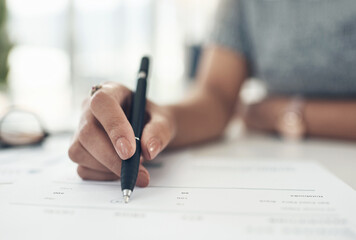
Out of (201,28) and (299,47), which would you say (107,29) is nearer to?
(201,28)

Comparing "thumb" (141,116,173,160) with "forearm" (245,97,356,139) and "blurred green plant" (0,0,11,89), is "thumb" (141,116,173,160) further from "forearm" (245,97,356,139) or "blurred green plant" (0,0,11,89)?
"blurred green plant" (0,0,11,89)

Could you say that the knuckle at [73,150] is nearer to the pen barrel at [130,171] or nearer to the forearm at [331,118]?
the pen barrel at [130,171]

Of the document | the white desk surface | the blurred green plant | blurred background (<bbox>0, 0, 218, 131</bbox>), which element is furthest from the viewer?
blurred background (<bbox>0, 0, 218, 131</bbox>)

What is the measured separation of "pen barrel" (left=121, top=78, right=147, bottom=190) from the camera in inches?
10.7

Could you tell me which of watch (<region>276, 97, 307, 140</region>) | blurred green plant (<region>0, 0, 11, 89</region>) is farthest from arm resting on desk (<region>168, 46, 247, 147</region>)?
blurred green plant (<region>0, 0, 11, 89</region>)

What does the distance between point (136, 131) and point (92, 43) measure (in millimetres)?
3300

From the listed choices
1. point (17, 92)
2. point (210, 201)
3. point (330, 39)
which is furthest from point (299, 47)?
point (17, 92)

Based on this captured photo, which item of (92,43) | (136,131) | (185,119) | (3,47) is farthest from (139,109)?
(92,43)

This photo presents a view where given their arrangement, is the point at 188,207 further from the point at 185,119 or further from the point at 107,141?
the point at 185,119

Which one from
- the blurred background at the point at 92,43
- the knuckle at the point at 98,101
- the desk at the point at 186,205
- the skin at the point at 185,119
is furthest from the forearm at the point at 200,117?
the blurred background at the point at 92,43

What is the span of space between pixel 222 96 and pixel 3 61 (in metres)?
2.34

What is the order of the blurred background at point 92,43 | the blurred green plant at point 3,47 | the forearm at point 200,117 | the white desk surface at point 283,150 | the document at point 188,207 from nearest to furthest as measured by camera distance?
the document at point 188,207 → the white desk surface at point 283,150 → the forearm at point 200,117 → the blurred green plant at point 3,47 → the blurred background at point 92,43

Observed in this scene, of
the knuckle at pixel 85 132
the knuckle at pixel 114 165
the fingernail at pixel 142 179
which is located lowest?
the fingernail at pixel 142 179

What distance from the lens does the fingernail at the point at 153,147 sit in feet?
1.01
